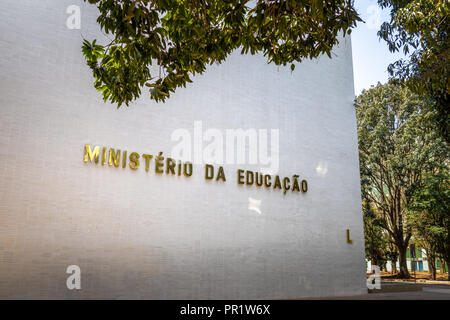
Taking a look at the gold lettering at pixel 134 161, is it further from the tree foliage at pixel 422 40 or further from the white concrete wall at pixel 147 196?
the tree foliage at pixel 422 40

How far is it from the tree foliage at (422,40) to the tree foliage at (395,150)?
10720 mm

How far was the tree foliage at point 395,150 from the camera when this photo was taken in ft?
56.2

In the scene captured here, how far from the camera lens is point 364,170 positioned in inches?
740

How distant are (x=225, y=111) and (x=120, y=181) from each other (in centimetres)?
331

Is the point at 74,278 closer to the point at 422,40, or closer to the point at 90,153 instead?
the point at 90,153

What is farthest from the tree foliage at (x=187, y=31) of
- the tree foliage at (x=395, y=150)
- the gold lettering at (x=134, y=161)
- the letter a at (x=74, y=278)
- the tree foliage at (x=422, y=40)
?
the tree foliage at (x=395, y=150)

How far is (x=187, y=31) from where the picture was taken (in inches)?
159

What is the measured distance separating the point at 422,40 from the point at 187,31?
4.46 metres

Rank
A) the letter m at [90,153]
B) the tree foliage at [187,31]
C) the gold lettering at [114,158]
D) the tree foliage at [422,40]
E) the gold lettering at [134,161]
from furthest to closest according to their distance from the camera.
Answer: the gold lettering at [134,161]
the gold lettering at [114,158]
the letter m at [90,153]
the tree foliage at [422,40]
the tree foliage at [187,31]

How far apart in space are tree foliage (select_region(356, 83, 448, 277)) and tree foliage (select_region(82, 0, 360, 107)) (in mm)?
14638

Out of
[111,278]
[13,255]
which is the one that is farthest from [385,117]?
[13,255]

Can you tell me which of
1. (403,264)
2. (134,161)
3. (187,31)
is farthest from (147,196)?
(403,264)

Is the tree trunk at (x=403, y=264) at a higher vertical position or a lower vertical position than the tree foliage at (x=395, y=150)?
lower

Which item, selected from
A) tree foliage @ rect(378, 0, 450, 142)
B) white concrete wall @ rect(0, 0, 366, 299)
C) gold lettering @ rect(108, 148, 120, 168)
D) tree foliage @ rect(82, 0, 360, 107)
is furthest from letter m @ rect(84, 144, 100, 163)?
tree foliage @ rect(378, 0, 450, 142)
